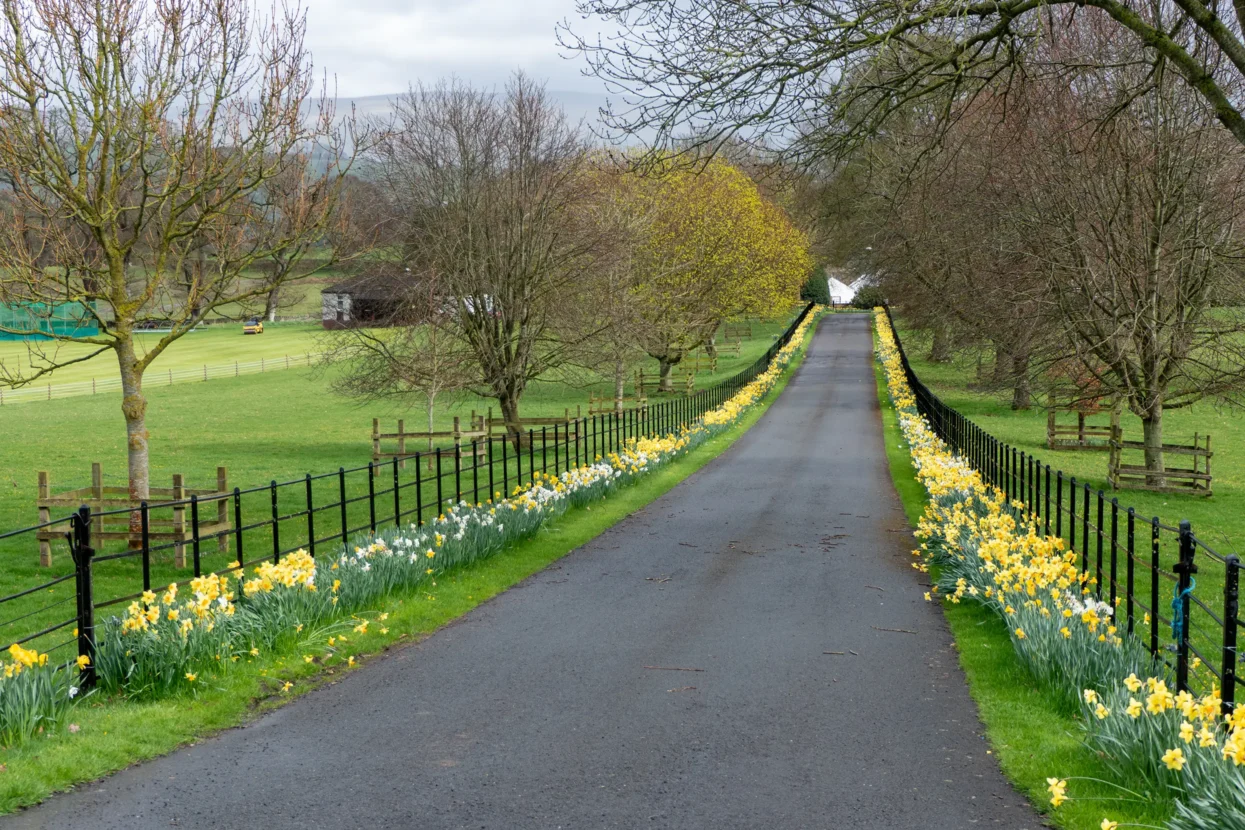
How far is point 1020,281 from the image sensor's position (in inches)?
1004

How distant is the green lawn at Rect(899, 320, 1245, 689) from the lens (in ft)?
42.8

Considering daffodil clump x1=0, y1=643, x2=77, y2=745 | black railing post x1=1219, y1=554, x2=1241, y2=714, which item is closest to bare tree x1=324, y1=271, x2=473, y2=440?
daffodil clump x1=0, y1=643, x2=77, y2=745

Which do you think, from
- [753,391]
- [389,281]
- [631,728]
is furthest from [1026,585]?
[753,391]

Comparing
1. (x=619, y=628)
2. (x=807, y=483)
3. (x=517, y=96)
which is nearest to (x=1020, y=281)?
(x=807, y=483)

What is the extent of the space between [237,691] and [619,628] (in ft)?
11.4

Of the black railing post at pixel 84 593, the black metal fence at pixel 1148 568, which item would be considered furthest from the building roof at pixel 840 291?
the black railing post at pixel 84 593

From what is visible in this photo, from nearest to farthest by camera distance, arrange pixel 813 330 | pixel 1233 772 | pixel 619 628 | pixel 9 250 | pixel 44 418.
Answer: pixel 1233 772 → pixel 619 628 → pixel 9 250 → pixel 44 418 → pixel 813 330

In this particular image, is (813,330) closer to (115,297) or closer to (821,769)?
(115,297)

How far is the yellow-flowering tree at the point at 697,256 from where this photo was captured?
44.5 metres

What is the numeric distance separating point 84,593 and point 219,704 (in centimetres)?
130

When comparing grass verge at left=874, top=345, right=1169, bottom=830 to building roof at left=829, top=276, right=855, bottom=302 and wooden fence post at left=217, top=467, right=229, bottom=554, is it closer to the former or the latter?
wooden fence post at left=217, top=467, right=229, bottom=554

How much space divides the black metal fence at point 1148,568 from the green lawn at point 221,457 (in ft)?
22.3

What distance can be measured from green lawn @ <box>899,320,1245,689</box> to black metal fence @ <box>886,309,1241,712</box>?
0.04 m

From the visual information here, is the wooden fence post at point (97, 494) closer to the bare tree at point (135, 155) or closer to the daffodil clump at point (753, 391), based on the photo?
the bare tree at point (135, 155)
